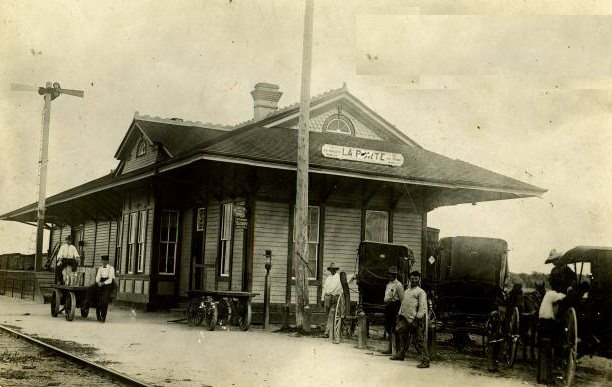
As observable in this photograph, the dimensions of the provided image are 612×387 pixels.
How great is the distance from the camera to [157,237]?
1909 centimetres

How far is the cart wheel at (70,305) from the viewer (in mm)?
14734

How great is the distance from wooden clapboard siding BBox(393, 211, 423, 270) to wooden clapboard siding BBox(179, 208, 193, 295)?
580cm

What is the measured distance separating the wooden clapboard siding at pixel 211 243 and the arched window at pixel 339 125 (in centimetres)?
375

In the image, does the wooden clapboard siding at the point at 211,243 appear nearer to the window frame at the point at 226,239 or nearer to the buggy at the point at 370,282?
the window frame at the point at 226,239

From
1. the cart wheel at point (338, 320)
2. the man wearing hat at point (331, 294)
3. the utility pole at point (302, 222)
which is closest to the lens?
the cart wheel at point (338, 320)

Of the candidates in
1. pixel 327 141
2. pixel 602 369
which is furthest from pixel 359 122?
pixel 602 369

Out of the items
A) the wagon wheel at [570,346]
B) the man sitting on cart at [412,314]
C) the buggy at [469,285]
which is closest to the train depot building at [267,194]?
the buggy at [469,285]

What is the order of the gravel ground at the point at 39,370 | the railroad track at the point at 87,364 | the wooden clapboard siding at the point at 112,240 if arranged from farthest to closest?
the wooden clapboard siding at the point at 112,240
the gravel ground at the point at 39,370
the railroad track at the point at 87,364

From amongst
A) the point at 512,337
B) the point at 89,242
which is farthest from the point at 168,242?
the point at 512,337

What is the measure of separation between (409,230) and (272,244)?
4202mm

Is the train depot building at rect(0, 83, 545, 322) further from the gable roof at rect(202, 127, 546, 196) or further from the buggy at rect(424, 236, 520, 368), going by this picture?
the buggy at rect(424, 236, 520, 368)

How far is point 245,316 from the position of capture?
13.7 m

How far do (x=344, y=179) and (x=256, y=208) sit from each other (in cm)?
237

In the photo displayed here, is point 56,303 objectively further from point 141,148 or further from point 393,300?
point 393,300
